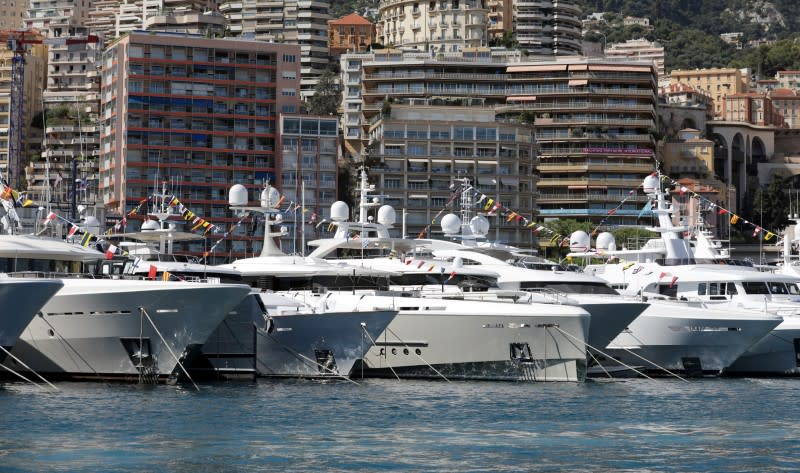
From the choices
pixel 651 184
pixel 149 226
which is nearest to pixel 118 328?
pixel 149 226

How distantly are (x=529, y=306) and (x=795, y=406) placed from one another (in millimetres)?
9165

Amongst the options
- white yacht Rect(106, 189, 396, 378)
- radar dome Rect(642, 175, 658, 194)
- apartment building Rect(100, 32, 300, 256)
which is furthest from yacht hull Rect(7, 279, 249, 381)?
apartment building Rect(100, 32, 300, 256)

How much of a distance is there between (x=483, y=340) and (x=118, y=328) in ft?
39.3

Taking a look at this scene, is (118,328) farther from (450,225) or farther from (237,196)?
(450,225)

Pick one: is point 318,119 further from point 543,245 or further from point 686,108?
point 686,108

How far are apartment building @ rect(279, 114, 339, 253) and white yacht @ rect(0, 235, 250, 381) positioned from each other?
68.0 m

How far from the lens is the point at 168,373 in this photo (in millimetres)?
47906

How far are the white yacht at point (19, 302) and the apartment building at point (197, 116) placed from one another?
68.9 meters

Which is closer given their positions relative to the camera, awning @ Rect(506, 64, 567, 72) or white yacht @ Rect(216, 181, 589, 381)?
white yacht @ Rect(216, 181, 589, 381)

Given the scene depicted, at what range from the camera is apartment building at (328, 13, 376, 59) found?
185 metres

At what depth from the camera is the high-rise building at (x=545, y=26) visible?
624ft

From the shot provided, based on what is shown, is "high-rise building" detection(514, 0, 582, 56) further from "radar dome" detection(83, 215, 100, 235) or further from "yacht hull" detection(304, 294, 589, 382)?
"yacht hull" detection(304, 294, 589, 382)

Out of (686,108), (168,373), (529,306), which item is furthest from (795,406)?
(686,108)

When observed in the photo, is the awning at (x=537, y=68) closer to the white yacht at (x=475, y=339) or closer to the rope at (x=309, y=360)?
the white yacht at (x=475, y=339)
